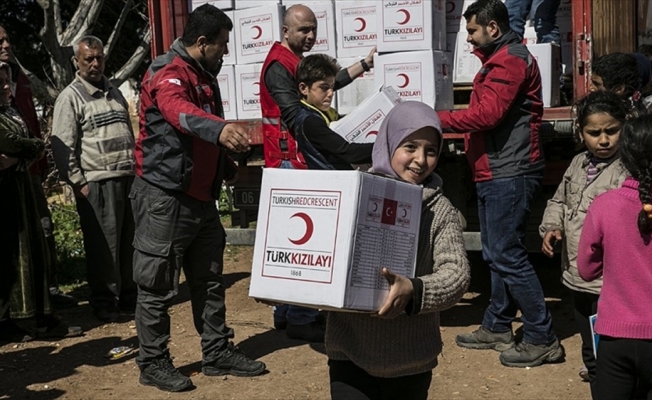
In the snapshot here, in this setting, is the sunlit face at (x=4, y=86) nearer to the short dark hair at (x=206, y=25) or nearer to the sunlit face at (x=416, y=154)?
the short dark hair at (x=206, y=25)

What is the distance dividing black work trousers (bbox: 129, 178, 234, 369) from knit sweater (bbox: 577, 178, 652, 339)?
2.33 meters

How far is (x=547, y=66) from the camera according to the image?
18.8 feet

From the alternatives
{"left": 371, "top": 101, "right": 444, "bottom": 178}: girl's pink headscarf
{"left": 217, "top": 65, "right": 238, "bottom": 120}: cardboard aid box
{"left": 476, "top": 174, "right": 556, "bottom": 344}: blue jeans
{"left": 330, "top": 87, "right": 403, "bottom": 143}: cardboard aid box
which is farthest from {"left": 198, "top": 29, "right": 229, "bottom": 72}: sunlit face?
{"left": 371, "top": 101, "right": 444, "bottom": 178}: girl's pink headscarf

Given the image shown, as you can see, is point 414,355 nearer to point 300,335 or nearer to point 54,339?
point 300,335

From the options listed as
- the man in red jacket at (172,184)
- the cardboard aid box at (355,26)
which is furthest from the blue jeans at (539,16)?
the man in red jacket at (172,184)

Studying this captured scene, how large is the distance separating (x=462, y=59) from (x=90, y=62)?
254cm

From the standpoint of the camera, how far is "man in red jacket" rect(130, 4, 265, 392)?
4734 mm

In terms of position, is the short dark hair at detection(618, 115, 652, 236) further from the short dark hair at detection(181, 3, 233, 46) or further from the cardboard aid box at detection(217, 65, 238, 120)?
the cardboard aid box at detection(217, 65, 238, 120)

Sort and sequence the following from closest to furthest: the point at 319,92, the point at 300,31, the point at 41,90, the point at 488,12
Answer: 1. the point at 488,12
2. the point at 319,92
3. the point at 300,31
4. the point at 41,90

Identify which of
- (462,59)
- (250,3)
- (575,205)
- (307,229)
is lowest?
(575,205)

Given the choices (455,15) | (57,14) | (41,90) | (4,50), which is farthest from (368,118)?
(57,14)

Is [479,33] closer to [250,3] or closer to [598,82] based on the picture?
[598,82]

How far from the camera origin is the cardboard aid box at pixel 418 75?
18.7ft

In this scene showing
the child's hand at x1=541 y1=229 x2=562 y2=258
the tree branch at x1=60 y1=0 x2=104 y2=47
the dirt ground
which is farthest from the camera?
the tree branch at x1=60 y1=0 x2=104 y2=47
